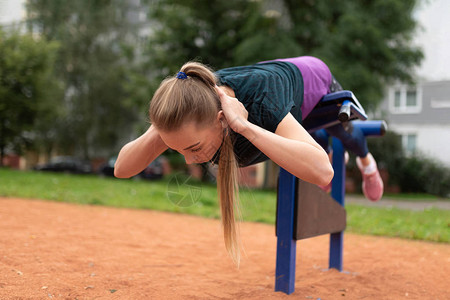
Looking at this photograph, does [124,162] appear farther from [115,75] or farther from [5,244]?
[115,75]

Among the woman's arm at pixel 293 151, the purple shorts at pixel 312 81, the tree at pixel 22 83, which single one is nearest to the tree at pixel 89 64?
the tree at pixel 22 83

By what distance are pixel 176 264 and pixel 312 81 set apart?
1.96 m

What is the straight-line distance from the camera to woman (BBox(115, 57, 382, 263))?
180 cm

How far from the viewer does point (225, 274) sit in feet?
10.8

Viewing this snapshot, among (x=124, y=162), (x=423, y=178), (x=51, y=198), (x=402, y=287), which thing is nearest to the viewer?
(x=124, y=162)

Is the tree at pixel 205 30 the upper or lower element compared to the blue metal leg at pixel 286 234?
upper

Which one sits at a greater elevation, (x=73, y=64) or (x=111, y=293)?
(x=73, y=64)

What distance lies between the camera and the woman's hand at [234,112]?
185cm

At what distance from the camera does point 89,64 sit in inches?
923

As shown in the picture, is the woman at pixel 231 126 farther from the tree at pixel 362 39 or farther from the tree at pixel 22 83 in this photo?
the tree at pixel 22 83

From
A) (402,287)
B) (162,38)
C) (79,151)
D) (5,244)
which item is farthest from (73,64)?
(402,287)

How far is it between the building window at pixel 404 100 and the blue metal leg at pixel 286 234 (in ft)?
57.5

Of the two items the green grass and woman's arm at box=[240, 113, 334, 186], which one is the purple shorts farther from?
the green grass

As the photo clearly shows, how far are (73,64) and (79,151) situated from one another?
19.4ft
